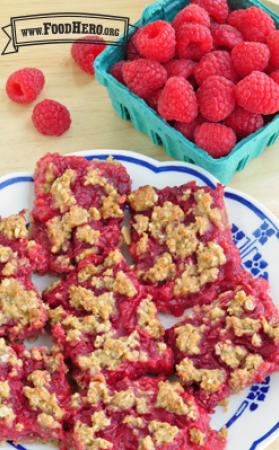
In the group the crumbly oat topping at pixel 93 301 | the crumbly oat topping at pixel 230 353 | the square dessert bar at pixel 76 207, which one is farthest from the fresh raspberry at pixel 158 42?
the crumbly oat topping at pixel 230 353

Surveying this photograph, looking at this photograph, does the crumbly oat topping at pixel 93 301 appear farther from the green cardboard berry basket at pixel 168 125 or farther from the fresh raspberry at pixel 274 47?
the fresh raspberry at pixel 274 47

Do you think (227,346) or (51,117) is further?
(51,117)

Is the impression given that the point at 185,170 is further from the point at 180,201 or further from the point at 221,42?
the point at 221,42

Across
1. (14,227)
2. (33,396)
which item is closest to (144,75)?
(14,227)

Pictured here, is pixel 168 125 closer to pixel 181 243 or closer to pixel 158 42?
A: pixel 158 42

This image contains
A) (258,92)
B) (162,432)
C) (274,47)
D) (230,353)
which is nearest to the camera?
(162,432)

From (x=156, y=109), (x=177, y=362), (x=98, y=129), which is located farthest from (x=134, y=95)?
(x=177, y=362)

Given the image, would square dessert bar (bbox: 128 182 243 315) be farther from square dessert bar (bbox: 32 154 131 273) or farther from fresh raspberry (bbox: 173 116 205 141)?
fresh raspberry (bbox: 173 116 205 141)
